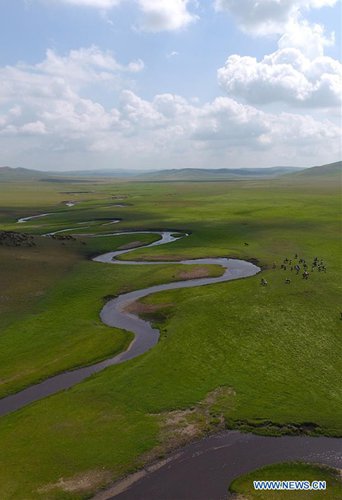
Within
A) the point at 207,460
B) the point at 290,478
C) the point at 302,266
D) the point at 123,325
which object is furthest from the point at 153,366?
the point at 302,266

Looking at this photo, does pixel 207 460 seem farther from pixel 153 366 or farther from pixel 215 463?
pixel 153 366

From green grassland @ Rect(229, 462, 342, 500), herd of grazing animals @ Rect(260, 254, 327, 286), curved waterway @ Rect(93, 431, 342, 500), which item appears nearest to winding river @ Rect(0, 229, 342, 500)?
curved waterway @ Rect(93, 431, 342, 500)

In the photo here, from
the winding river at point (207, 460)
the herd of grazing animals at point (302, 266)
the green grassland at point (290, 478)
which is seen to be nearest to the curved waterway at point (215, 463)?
the winding river at point (207, 460)

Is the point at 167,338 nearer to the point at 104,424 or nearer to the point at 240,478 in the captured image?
the point at 104,424

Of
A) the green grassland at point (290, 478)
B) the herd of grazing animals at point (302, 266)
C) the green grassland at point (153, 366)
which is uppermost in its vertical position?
the herd of grazing animals at point (302, 266)

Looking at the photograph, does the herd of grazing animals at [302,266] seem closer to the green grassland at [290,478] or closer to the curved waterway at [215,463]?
the curved waterway at [215,463]

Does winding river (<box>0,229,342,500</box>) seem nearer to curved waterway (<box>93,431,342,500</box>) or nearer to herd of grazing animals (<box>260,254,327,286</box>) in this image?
curved waterway (<box>93,431,342,500</box>)
